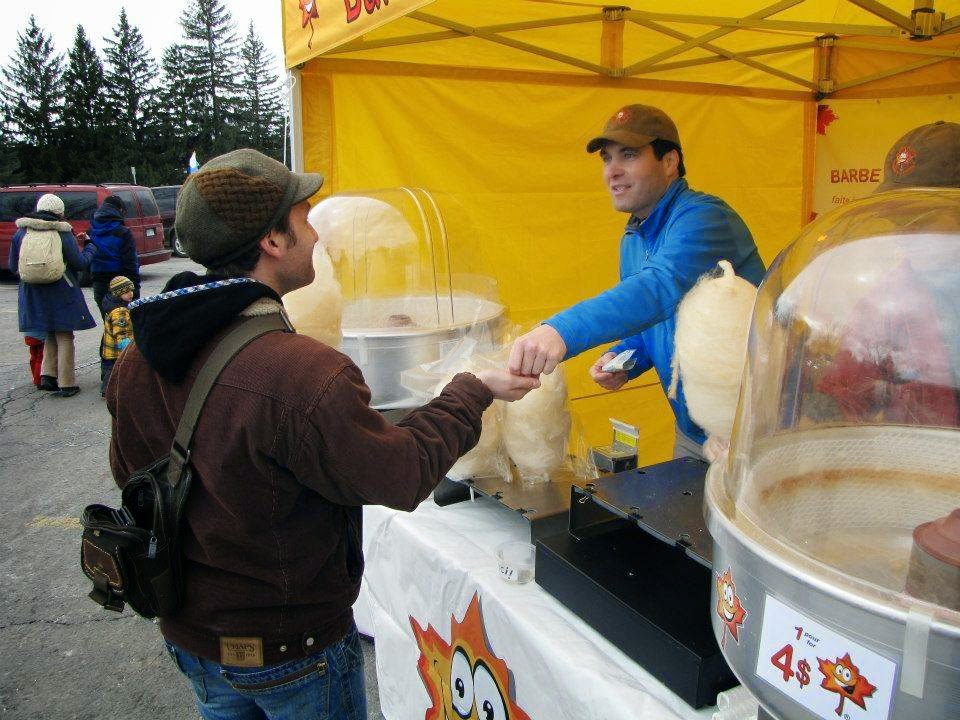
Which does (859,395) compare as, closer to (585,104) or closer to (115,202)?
(585,104)

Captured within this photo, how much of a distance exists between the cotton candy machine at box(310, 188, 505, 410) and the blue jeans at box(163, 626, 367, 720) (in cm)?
94

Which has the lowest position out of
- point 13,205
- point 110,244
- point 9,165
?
point 110,244

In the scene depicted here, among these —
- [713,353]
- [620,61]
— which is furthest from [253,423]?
[620,61]

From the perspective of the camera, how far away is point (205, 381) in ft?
3.15

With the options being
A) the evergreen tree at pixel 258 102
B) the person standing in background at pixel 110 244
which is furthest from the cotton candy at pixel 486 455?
the evergreen tree at pixel 258 102

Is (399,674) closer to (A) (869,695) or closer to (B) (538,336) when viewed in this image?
(B) (538,336)

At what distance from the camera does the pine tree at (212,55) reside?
113 feet

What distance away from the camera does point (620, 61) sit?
3.14m

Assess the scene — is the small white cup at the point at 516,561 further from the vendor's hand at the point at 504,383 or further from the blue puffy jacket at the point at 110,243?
the blue puffy jacket at the point at 110,243

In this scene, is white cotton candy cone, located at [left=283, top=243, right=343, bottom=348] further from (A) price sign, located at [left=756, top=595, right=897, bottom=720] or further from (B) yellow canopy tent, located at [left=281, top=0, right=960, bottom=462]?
(A) price sign, located at [left=756, top=595, right=897, bottom=720]

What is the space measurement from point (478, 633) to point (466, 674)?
13cm

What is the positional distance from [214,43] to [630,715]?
4251 cm

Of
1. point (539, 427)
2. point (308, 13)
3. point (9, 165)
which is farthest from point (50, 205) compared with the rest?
point (9, 165)

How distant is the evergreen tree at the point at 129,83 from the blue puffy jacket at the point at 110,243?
83.8 ft
